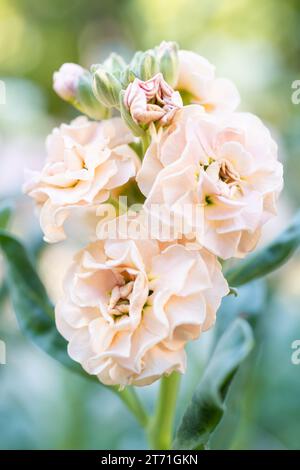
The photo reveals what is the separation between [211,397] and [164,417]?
15 cm

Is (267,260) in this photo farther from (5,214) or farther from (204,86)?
(5,214)

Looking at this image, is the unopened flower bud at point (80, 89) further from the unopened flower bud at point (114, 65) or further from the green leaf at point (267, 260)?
the green leaf at point (267, 260)

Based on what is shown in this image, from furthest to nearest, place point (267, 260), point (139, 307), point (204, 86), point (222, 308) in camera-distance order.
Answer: point (222, 308) < point (267, 260) < point (204, 86) < point (139, 307)

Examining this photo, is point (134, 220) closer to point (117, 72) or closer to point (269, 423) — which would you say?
point (117, 72)

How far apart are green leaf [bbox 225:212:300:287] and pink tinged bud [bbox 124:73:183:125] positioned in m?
0.26

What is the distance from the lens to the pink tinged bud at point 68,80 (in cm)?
81

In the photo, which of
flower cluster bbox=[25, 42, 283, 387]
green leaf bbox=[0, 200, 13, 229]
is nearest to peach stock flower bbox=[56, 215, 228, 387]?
flower cluster bbox=[25, 42, 283, 387]

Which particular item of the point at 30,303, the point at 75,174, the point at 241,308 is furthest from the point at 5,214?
the point at 241,308

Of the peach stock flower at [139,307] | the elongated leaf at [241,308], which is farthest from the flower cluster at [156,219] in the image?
the elongated leaf at [241,308]

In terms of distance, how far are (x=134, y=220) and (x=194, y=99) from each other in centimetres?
19

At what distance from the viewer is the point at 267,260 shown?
0.89 meters

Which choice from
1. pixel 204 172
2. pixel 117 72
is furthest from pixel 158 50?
pixel 204 172

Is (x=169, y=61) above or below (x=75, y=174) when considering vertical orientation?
above

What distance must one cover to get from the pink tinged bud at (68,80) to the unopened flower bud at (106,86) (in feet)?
0.20
